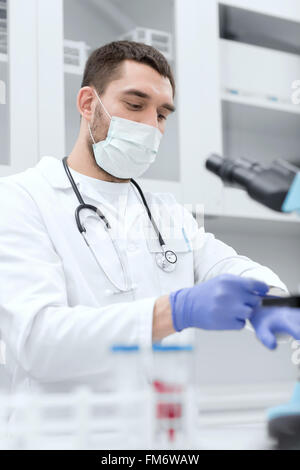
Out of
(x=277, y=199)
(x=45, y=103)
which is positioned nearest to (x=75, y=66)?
(x=45, y=103)

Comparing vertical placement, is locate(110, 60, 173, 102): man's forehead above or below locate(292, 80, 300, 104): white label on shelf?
below

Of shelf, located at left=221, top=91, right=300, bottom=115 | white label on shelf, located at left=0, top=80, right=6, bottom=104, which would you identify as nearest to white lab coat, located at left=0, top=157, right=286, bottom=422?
white label on shelf, located at left=0, top=80, right=6, bottom=104

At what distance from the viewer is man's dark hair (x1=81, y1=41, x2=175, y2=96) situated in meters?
1.52

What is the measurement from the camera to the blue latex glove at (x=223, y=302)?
84 cm

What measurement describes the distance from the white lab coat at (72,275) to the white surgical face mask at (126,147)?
6cm

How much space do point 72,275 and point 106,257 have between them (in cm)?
10

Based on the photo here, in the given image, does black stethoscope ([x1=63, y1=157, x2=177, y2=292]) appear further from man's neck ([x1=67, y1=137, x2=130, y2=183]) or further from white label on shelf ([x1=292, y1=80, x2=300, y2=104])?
white label on shelf ([x1=292, y1=80, x2=300, y2=104])

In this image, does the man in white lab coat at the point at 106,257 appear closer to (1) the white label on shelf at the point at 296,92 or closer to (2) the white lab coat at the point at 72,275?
(2) the white lab coat at the point at 72,275

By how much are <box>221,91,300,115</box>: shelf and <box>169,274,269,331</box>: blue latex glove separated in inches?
57.8

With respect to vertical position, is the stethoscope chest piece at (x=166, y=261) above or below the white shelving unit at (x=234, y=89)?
below

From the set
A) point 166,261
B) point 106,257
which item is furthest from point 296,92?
point 106,257

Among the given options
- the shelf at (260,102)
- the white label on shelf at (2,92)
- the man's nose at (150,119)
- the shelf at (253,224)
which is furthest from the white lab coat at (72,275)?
the shelf at (260,102)

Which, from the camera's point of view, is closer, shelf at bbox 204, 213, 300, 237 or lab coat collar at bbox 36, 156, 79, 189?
lab coat collar at bbox 36, 156, 79, 189

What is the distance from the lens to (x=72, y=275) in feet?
4.34
